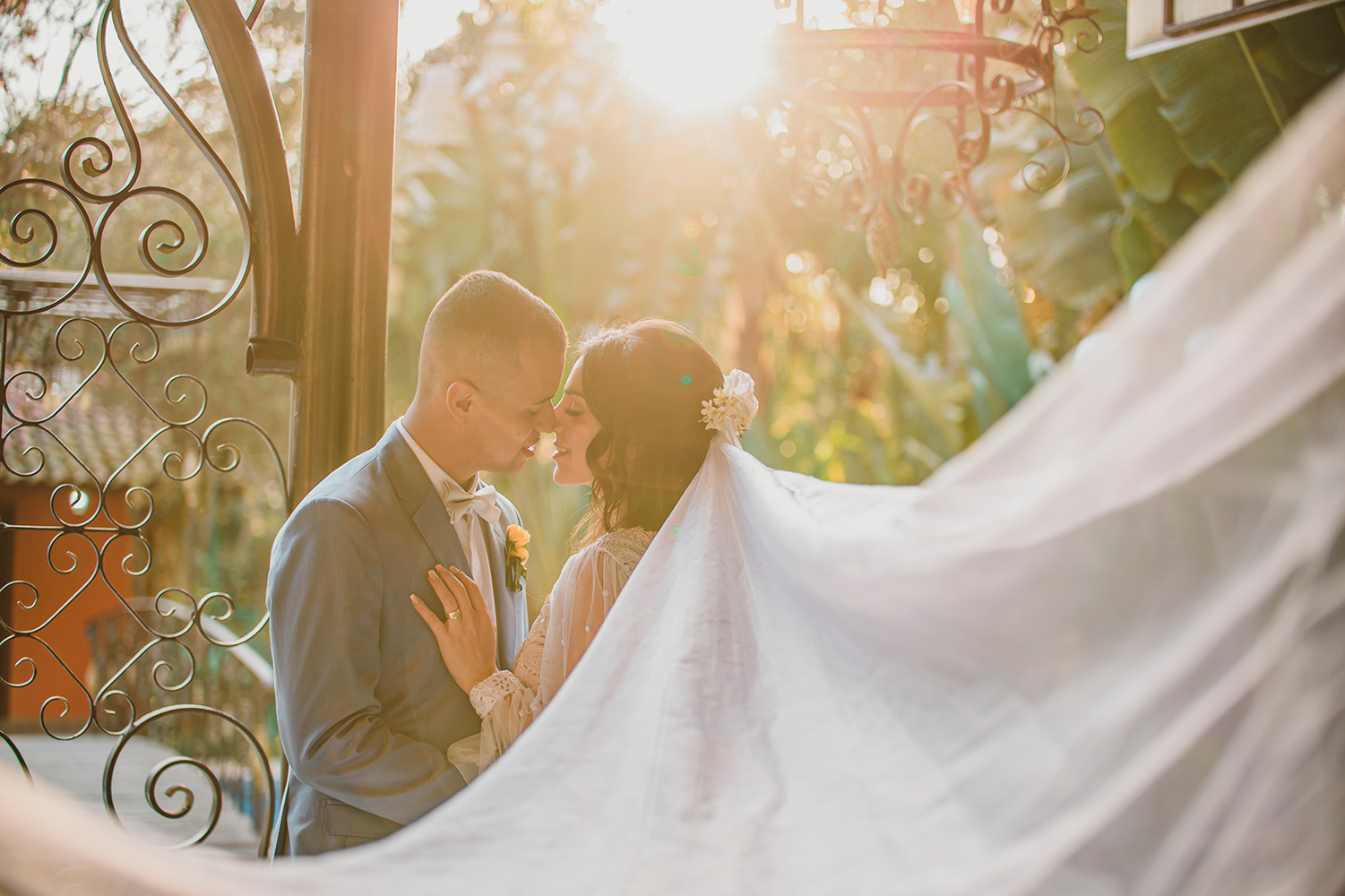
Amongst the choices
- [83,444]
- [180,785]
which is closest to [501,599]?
[180,785]

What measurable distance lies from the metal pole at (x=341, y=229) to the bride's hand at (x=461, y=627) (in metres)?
0.41

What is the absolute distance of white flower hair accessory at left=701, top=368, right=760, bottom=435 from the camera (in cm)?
223

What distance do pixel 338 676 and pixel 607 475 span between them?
0.76 meters

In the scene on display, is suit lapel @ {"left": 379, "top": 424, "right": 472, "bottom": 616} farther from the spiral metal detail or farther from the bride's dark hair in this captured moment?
the spiral metal detail

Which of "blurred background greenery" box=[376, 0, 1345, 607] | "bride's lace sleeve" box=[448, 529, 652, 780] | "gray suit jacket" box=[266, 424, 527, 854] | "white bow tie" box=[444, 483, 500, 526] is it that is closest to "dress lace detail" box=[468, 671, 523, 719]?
"bride's lace sleeve" box=[448, 529, 652, 780]

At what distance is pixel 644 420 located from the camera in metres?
2.28

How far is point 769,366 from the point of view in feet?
39.3

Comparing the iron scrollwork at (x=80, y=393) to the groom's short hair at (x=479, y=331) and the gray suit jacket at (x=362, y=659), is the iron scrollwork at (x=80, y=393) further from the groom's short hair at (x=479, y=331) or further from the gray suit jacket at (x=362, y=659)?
the groom's short hair at (x=479, y=331)

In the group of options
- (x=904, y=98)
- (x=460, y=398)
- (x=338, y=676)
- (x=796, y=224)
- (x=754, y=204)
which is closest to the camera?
(x=338, y=676)

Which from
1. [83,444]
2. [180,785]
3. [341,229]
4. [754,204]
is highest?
[754,204]

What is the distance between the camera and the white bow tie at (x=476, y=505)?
2.20m

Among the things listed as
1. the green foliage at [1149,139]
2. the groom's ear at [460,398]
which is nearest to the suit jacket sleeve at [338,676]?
the groom's ear at [460,398]

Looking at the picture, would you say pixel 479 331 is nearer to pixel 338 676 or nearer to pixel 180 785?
pixel 338 676

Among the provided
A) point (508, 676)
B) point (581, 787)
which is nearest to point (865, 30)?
point (508, 676)
